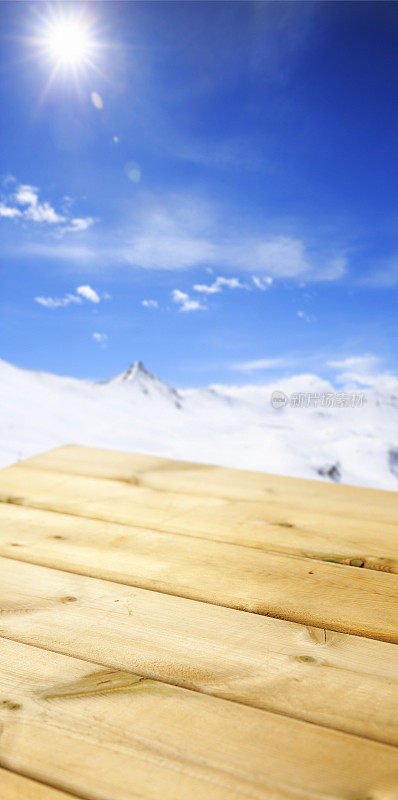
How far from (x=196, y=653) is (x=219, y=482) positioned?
0.78m

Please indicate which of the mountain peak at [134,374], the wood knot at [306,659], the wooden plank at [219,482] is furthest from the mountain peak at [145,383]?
the wood knot at [306,659]

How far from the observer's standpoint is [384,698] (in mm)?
537

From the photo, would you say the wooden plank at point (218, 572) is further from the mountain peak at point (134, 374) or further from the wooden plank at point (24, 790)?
the mountain peak at point (134, 374)

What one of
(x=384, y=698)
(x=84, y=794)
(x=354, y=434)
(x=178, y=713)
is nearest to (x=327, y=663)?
(x=384, y=698)

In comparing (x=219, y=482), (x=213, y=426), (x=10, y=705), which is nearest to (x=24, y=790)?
(x=10, y=705)

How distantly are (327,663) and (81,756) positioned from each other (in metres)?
0.28

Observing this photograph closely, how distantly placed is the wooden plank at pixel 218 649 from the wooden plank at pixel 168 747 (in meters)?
0.02

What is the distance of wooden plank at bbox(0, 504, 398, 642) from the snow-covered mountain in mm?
3055

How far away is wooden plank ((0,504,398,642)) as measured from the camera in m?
0.72

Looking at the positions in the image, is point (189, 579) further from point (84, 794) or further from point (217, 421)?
point (217, 421)

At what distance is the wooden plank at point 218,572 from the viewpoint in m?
0.72

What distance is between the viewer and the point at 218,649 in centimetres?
61

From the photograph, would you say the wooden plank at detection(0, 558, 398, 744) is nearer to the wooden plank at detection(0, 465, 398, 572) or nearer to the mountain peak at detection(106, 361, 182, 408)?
the wooden plank at detection(0, 465, 398, 572)

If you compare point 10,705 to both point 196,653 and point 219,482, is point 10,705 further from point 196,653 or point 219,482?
point 219,482
